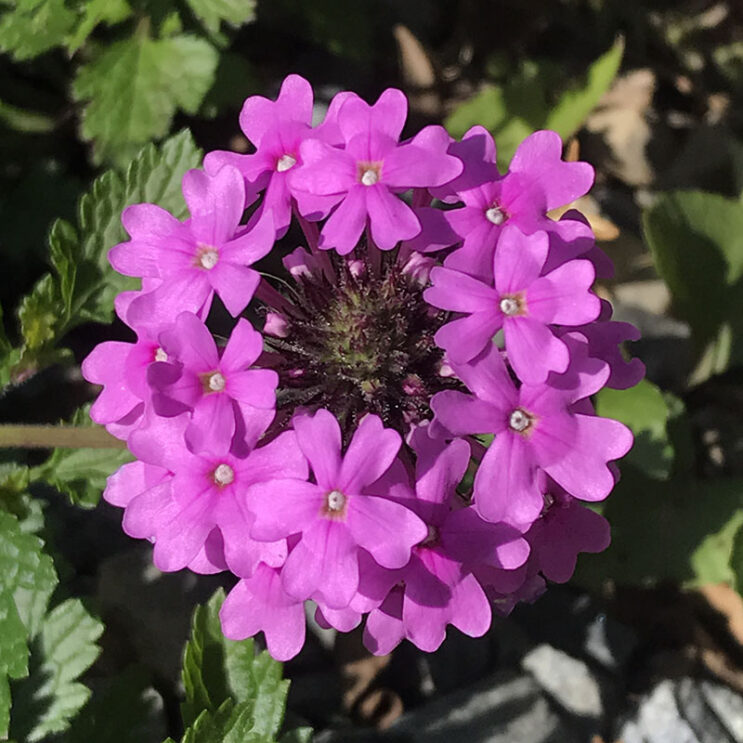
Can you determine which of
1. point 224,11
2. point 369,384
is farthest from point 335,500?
point 224,11

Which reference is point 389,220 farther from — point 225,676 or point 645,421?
point 645,421

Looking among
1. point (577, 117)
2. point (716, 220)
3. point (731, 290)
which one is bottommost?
point (731, 290)

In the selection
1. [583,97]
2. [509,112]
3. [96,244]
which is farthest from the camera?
[509,112]

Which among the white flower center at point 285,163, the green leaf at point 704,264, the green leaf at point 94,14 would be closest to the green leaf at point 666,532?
the green leaf at point 704,264

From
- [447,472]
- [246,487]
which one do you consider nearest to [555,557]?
[447,472]

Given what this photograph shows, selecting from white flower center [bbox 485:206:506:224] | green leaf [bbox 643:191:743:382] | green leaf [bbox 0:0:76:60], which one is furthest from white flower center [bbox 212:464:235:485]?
green leaf [bbox 643:191:743:382]

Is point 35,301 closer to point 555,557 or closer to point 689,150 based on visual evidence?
point 555,557
